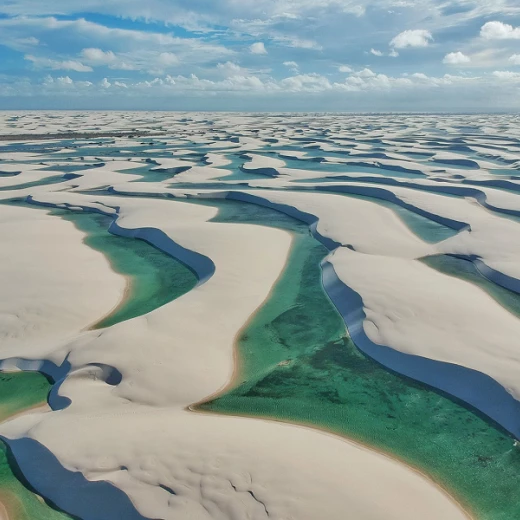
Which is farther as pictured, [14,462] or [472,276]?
[472,276]

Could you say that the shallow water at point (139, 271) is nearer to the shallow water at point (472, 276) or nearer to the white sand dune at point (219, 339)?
the white sand dune at point (219, 339)

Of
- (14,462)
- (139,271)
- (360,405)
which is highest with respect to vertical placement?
(14,462)

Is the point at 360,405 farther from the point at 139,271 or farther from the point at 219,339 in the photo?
the point at 139,271

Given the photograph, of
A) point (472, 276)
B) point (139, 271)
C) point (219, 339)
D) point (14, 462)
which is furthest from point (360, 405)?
point (139, 271)

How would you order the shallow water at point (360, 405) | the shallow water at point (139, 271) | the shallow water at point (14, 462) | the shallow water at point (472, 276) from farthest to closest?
the shallow water at point (139, 271)
the shallow water at point (472, 276)
the shallow water at point (360, 405)
the shallow water at point (14, 462)

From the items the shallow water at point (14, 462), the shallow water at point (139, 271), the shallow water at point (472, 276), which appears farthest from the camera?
the shallow water at point (139, 271)

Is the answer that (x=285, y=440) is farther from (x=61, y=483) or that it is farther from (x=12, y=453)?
(x=12, y=453)

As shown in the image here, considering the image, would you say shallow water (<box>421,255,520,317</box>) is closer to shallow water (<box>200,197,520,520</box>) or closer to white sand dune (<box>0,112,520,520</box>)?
white sand dune (<box>0,112,520,520</box>)

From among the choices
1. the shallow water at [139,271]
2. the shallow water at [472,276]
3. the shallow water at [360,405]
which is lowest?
the shallow water at [139,271]

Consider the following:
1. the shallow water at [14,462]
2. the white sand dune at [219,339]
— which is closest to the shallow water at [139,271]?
the white sand dune at [219,339]
